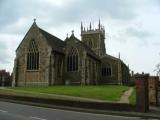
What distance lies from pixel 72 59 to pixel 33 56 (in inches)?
300

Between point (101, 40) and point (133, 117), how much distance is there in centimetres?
7093

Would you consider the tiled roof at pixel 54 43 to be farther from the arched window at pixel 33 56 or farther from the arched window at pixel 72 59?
the arched window at pixel 33 56

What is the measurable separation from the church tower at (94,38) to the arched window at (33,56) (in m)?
34.2

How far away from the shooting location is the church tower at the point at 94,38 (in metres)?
83.8

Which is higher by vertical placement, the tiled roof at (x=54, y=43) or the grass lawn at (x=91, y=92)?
the tiled roof at (x=54, y=43)

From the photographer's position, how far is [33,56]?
51781 millimetres

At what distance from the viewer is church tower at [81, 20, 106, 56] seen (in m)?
83.8

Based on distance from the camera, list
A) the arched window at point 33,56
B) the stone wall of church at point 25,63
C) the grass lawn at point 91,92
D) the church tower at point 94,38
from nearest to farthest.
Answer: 1. the grass lawn at point 91,92
2. the stone wall of church at point 25,63
3. the arched window at point 33,56
4. the church tower at point 94,38

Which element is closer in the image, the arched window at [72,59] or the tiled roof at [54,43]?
the tiled roof at [54,43]

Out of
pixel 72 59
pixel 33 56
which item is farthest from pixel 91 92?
pixel 33 56

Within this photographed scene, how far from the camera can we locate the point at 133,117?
1653cm

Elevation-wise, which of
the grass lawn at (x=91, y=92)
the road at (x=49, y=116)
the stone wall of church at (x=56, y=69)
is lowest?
the road at (x=49, y=116)

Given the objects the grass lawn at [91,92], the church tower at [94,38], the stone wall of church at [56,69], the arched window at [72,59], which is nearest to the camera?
the grass lawn at [91,92]

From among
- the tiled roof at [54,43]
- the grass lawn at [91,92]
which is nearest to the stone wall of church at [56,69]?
the tiled roof at [54,43]
